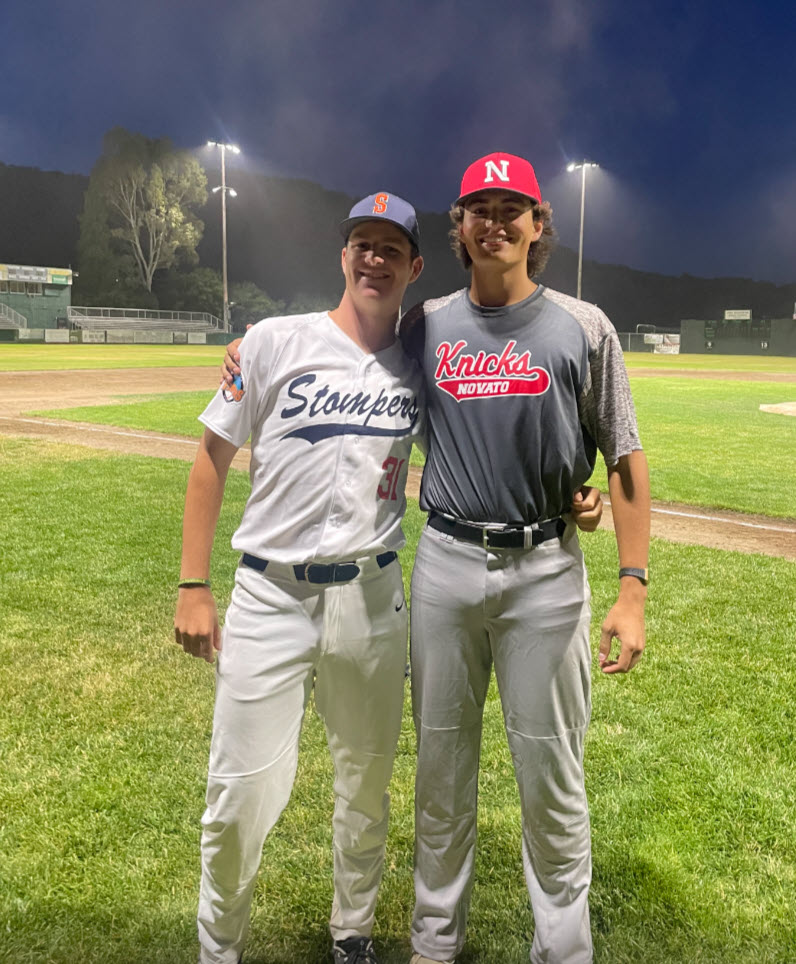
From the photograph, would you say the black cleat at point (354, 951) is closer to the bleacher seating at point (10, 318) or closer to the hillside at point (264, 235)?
the bleacher seating at point (10, 318)

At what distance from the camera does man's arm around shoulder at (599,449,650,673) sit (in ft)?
7.28

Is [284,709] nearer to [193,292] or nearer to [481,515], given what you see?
[481,515]

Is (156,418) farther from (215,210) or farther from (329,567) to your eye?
(215,210)

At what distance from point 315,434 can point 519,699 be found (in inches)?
37.1

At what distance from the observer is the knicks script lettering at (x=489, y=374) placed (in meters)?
2.13

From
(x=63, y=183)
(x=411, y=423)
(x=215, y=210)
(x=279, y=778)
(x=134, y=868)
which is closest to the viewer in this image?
(x=279, y=778)

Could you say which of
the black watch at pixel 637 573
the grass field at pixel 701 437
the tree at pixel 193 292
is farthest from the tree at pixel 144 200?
the black watch at pixel 637 573

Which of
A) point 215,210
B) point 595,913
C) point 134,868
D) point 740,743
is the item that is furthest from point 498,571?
point 215,210

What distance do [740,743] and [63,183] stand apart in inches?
4865

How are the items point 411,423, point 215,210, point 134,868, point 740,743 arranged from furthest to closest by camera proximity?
point 215,210 < point 740,743 < point 134,868 < point 411,423

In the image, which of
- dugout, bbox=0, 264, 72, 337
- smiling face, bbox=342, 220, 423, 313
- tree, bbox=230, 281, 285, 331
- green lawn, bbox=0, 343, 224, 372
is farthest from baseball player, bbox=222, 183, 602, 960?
tree, bbox=230, 281, 285, 331

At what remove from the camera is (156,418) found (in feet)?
49.3

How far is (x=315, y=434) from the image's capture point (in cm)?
223

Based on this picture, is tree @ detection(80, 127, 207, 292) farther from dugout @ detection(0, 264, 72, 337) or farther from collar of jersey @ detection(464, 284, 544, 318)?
collar of jersey @ detection(464, 284, 544, 318)
